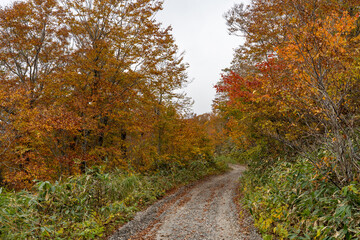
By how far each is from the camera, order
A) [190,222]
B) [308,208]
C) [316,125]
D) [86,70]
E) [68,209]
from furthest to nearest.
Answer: [86,70]
[190,222]
[68,209]
[316,125]
[308,208]

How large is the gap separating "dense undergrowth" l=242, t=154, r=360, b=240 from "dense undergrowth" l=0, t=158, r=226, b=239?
417 cm

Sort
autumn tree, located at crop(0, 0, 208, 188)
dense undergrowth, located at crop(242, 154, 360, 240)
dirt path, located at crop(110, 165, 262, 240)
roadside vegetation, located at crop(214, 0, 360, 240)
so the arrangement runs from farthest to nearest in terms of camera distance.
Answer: autumn tree, located at crop(0, 0, 208, 188) → dirt path, located at crop(110, 165, 262, 240) → roadside vegetation, located at crop(214, 0, 360, 240) → dense undergrowth, located at crop(242, 154, 360, 240)

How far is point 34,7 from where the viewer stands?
9664mm

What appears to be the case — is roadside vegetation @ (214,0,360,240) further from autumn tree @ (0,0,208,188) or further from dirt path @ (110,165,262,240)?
autumn tree @ (0,0,208,188)

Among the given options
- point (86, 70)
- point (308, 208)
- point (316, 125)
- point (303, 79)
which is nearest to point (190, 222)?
point (308, 208)

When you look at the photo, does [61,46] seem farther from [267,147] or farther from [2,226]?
[267,147]

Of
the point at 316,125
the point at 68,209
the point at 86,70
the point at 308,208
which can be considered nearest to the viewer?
the point at 308,208

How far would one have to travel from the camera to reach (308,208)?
4.42 meters

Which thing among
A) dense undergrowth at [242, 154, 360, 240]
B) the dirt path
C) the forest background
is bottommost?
the dirt path

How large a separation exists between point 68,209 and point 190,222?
3.58 meters

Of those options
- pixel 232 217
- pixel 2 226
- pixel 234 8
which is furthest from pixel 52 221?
pixel 234 8

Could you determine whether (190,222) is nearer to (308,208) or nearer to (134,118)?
(308,208)

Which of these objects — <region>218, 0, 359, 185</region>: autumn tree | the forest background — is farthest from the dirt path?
<region>218, 0, 359, 185</region>: autumn tree

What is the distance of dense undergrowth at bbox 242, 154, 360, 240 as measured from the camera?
11.9 feet
